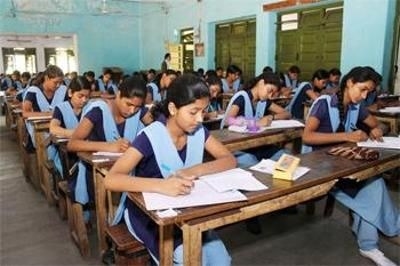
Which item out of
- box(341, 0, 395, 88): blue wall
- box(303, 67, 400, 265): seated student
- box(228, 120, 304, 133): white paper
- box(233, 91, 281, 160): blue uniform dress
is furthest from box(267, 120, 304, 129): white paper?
box(341, 0, 395, 88): blue wall

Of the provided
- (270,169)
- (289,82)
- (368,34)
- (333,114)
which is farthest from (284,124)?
(289,82)

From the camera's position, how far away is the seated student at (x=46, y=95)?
13.0ft

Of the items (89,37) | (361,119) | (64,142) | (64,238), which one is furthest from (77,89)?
(89,37)

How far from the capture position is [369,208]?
7.49 feet

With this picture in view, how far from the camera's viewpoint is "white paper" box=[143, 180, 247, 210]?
1.38 metres

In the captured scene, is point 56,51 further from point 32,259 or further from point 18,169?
point 32,259

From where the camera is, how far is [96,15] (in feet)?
40.0

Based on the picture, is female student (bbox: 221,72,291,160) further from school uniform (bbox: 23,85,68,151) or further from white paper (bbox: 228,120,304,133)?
school uniform (bbox: 23,85,68,151)

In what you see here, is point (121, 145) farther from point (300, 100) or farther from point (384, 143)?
point (300, 100)

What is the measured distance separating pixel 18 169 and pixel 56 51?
833 cm

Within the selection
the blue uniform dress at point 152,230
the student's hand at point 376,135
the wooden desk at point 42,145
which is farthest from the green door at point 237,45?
the blue uniform dress at point 152,230

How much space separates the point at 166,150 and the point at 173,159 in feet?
0.19

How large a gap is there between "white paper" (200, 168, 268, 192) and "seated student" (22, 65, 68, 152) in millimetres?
2755

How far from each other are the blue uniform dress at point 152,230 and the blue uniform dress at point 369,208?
1.02m
